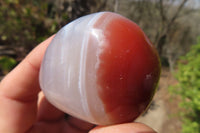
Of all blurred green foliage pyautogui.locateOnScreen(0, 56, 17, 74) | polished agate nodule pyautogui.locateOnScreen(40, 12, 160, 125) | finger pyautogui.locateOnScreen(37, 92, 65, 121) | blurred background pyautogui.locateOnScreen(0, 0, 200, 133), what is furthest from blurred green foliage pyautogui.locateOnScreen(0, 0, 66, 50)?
polished agate nodule pyautogui.locateOnScreen(40, 12, 160, 125)

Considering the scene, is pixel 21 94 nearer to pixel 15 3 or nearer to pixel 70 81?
pixel 70 81

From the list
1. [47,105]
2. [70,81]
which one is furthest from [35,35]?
[70,81]

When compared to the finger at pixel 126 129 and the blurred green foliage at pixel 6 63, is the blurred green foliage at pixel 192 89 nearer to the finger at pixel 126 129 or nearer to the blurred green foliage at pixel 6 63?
the finger at pixel 126 129

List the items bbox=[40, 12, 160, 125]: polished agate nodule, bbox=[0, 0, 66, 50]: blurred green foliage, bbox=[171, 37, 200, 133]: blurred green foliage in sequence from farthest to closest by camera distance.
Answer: bbox=[0, 0, 66, 50]: blurred green foliage, bbox=[171, 37, 200, 133]: blurred green foliage, bbox=[40, 12, 160, 125]: polished agate nodule

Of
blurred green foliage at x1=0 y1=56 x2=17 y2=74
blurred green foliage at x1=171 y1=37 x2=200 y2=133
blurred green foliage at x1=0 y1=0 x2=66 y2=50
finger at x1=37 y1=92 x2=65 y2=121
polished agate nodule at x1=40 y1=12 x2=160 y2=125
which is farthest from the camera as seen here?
blurred green foliage at x1=0 y1=0 x2=66 y2=50

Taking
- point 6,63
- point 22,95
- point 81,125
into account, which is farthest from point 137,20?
point 22,95

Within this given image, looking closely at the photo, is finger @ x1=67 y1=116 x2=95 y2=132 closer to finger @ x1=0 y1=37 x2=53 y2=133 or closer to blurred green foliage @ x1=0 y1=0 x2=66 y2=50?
finger @ x1=0 y1=37 x2=53 y2=133

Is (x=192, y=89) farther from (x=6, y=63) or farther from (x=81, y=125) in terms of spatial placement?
(x=6, y=63)

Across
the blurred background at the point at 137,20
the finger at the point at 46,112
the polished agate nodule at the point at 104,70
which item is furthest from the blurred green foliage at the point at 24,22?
the polished agate nodule at the point at 104,70
